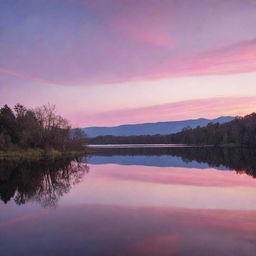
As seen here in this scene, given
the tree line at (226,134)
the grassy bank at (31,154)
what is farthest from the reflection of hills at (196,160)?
the tree line at (226,134)

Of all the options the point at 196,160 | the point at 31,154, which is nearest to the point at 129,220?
the point at 196,160

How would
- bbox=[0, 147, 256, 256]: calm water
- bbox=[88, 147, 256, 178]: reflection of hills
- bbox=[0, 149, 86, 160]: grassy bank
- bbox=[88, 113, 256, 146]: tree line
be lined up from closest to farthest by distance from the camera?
bbox=[0, 147, 256, 256]: calm water → bbox=[88, 147, 256, 178]: reflection of hills → bbox=[0, 149, 86, 160]: grassy bank → bbox=[88, 113, 256, 146]: tree line

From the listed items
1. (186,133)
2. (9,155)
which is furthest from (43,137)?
(186,133)

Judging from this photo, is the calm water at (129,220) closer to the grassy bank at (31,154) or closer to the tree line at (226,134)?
the grassy bank at (31,154)

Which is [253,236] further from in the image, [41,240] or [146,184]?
[146,184]

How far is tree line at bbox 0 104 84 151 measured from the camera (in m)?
55.9

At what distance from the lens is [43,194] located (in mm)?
18594

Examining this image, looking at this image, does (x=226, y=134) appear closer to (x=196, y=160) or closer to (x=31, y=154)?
(x=196, y=160)

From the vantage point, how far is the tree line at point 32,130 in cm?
5588

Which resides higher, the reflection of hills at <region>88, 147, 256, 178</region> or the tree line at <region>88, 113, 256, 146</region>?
the tree line at <region>88, 113, 256, 146</region>

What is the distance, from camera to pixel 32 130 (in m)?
58.0

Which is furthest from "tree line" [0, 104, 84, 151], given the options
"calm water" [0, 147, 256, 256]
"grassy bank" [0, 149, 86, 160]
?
"calm water" [0, 147, 256, 256]

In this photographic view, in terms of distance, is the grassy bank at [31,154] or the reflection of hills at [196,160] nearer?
the reflection of hills at [196,160]

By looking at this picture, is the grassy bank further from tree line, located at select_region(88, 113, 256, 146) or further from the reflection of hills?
tree line, located at select_region(88, 113, 256, 146)
